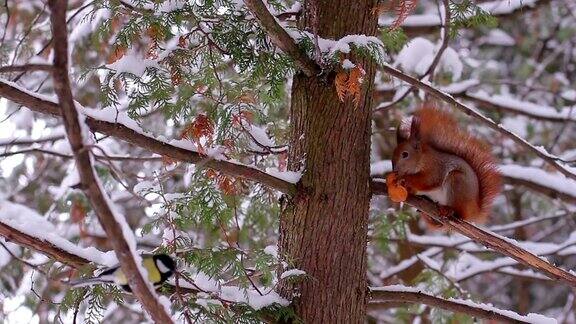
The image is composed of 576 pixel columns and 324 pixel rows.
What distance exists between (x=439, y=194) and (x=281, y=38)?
2.80ft

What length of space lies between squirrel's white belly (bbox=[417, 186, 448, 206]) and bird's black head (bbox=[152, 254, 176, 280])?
1.12 metres

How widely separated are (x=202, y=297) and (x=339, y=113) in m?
0.58

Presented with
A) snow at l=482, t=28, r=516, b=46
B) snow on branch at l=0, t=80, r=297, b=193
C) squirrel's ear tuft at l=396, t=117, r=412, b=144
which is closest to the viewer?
snow on branch at l=0, t=80, r=297, b=193

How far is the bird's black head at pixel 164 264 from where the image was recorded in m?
1.45

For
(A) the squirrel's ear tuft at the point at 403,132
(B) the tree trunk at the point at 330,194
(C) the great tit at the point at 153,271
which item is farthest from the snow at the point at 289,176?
(A) the squirrel's ear tuft at the point at 403,132

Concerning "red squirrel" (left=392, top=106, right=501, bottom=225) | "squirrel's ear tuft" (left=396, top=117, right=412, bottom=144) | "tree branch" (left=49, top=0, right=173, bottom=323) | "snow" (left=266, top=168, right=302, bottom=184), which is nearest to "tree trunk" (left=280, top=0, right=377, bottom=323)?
"snow" (left=266, top=168, right=302, bottom=184)

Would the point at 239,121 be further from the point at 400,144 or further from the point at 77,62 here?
the point at 77,62

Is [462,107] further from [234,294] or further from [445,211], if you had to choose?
[234,294]

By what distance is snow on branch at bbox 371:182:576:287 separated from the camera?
2018 millimetres

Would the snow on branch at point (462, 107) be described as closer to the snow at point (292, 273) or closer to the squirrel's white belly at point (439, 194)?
the squirrel's white belly at point (439, 194)

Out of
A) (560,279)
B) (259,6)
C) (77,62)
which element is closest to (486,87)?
(77,62)

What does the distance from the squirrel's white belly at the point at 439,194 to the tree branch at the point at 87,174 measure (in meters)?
1.28

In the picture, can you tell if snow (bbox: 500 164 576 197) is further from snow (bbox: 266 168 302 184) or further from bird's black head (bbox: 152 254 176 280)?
bird's black head (bbox: 152 254 176 280)

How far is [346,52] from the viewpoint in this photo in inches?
74.1
